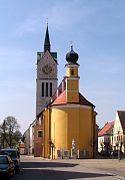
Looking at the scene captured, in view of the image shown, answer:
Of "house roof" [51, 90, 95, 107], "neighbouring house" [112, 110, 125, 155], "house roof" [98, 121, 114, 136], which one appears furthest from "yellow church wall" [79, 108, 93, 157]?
"house roof" [98, 121, 114, 136]

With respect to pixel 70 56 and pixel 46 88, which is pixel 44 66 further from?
pixel 70 56

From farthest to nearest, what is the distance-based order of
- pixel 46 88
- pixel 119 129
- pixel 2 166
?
1. pixel 46 88
2. pixel 119 129
3. pixel 2 166

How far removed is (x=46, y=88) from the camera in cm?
11788

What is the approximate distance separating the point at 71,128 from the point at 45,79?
37.9 meters

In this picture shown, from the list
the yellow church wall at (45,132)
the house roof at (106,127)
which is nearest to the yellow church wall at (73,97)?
the yellow church wall at (45,132)

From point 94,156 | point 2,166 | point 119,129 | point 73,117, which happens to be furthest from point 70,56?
point 2,166

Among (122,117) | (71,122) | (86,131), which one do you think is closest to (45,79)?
(122,117)

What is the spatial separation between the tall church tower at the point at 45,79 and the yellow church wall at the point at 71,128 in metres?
33.1

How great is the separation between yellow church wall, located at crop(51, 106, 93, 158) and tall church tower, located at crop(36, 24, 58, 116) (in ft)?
109

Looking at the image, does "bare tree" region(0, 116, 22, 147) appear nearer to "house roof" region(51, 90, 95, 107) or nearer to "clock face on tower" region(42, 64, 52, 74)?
"clock face on tower" region(42, 64, 52, 74)

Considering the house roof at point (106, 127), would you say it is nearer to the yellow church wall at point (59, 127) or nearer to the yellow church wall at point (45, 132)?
the yellow church wall at point (45, 132)

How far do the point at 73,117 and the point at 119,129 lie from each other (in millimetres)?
30690

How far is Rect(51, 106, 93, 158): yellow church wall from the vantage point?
81.9 m

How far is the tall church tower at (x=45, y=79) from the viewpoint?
11725cm
